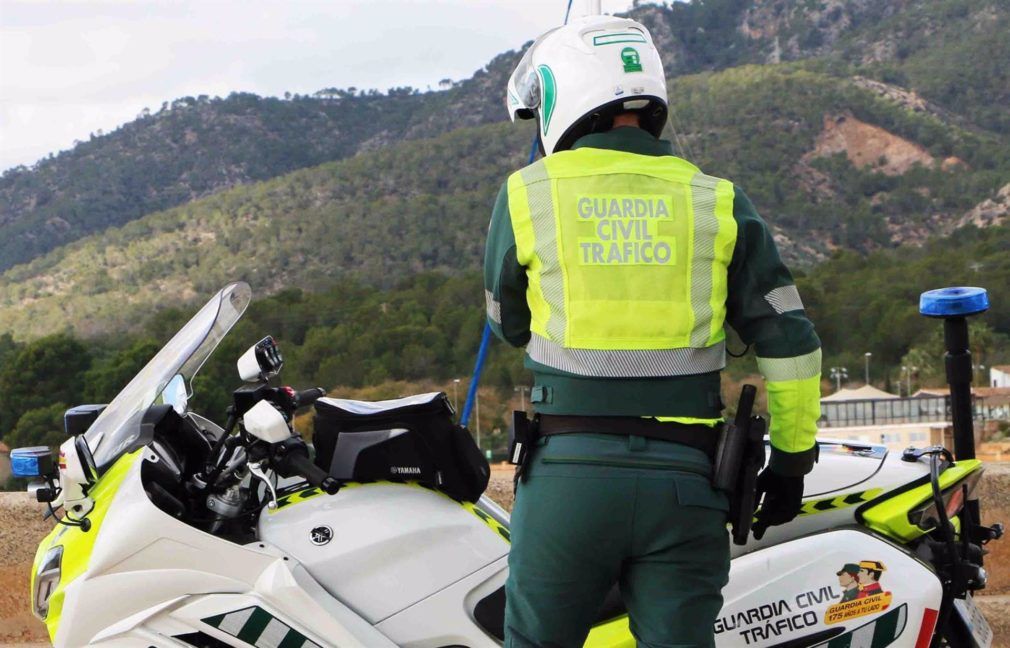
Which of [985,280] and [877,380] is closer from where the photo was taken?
[877,380]

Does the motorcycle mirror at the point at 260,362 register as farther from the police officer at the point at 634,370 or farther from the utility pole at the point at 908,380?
the utility pole at the point at 908,380

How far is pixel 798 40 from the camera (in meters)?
87.1

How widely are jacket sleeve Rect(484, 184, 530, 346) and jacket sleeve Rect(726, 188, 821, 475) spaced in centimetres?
39

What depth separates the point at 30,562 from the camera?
423cm

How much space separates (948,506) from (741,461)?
1012 mm

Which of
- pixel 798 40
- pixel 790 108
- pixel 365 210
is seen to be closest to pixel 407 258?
pixel 365 210

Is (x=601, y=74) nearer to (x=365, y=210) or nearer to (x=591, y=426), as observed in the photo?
(x=591, y=426)

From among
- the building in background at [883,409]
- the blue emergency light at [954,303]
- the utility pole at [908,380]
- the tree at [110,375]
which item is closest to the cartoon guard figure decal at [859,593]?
the blue emergency light at [954,303]

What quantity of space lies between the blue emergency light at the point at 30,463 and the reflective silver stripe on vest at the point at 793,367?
1612 mm

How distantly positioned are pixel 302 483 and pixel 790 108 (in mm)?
70335

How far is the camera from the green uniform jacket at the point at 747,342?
2209 mm

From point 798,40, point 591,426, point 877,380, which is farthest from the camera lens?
point 798,40

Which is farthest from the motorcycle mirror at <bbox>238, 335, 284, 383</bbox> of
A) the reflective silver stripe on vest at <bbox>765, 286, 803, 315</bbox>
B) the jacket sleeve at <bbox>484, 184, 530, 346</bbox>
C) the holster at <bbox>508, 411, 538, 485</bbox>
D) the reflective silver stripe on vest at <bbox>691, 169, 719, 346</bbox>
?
the reflective silver stripe on vest at <bbox>765, 286, 803, 315</bbox>

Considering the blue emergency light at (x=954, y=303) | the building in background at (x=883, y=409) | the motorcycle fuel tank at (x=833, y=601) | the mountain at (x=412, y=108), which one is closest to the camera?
the motorcycle fuel tank at (x=833, y=601)
